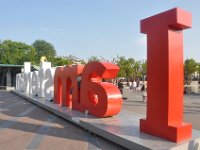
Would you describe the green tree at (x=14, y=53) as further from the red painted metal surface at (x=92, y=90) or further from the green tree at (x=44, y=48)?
the red painted metal surface at (x=92, y=90)

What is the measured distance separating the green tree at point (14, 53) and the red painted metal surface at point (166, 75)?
51073 mm

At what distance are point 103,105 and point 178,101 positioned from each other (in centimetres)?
357

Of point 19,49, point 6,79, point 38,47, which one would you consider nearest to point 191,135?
point 6,79

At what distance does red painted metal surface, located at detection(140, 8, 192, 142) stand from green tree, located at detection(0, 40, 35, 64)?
168ft

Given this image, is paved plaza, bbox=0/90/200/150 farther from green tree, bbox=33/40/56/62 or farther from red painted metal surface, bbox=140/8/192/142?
green tree, bbox=33/40/56/62

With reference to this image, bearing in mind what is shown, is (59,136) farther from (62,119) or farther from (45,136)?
(62,119)

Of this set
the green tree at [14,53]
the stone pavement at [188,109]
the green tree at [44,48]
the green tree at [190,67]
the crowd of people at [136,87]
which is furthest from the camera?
the green tree at [44,48]

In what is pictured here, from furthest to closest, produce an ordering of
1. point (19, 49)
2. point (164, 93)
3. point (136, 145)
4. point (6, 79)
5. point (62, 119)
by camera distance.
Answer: point (19, 49)
point (6, 79)
point (62, 119)
point (164, 93)
point (136, 145)

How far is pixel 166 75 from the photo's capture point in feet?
24.8

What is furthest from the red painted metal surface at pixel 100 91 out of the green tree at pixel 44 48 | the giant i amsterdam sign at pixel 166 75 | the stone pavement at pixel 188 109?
the green tree at pixel 44 48

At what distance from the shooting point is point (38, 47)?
8638cm

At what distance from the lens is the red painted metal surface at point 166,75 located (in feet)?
24.5

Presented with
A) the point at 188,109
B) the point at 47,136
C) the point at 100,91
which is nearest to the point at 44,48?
the point at 188,109

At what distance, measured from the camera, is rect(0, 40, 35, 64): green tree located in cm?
5741
